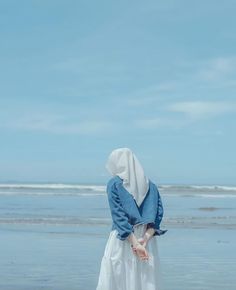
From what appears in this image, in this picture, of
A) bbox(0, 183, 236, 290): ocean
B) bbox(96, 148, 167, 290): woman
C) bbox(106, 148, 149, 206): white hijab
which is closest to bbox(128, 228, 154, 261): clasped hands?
bbox(96, 148, 167, 290): woman

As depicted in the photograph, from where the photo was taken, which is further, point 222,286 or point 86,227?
point 86,227

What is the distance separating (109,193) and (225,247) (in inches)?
367

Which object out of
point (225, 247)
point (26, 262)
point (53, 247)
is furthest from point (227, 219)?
point (26, 262)

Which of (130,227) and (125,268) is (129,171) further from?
(125,268)

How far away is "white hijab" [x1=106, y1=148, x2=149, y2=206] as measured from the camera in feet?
20.4

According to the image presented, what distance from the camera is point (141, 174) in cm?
627

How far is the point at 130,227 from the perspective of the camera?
6184 mm

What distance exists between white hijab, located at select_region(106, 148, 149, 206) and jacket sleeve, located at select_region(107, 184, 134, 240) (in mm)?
119

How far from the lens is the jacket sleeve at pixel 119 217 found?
6172 millimetres

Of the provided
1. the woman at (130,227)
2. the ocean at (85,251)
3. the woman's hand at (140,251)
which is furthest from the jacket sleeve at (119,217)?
the ocean at (85,251)

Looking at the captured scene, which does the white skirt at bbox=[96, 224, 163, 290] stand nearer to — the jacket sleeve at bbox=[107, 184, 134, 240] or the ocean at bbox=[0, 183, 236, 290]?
the jacket sleeve at bbox=[107, 184, 134, 240]

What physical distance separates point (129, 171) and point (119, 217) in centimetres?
39

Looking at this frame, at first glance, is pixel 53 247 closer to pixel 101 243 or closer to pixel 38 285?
pixel 101 243

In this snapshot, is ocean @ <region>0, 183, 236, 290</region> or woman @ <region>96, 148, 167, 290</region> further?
ocean @ <region>0, 183, 236, 290</region>
